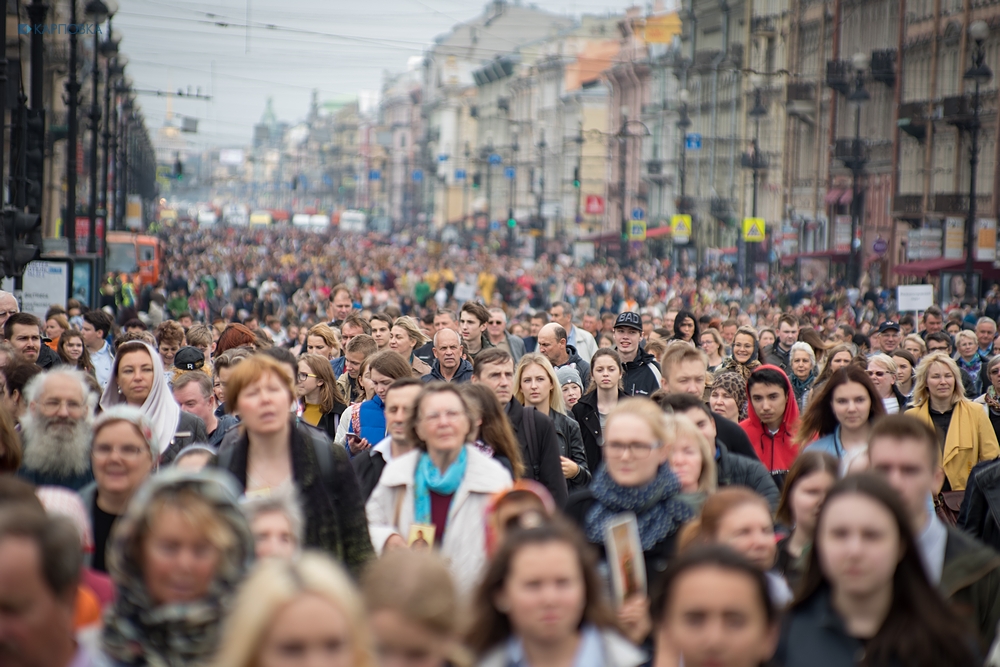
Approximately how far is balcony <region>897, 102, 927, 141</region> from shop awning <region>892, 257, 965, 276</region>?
22.0 feet

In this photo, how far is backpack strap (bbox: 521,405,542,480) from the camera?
27.9ft

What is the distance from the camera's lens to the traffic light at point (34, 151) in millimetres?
20359

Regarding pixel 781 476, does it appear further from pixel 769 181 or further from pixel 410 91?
pixel 410 91

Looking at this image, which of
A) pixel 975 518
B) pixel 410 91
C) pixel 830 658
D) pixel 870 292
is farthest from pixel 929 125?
pixel 410 91

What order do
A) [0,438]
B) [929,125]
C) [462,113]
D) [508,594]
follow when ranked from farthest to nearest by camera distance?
[462,113] → [929,125] → [0,438] → [508,594]

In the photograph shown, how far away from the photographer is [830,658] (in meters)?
4.44

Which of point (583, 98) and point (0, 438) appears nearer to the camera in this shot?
point (0, 438)

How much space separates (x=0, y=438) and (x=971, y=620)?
3992mm

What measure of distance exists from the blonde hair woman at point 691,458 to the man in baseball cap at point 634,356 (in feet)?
19.3

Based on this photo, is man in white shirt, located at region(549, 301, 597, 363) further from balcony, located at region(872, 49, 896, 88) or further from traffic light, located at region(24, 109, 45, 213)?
balcony, located at region(872, 49, 896, 88)

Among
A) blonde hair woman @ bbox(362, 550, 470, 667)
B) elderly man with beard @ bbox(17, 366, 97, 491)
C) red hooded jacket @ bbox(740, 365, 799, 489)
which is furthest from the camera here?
red hooded jacket @ bbox(740, 365, 799, 489)

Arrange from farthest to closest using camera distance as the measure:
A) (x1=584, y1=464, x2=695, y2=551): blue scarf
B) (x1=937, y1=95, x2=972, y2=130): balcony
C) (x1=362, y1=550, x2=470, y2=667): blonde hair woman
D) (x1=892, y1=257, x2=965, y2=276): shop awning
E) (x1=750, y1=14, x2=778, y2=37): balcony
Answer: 1. (x1=750, y1=14, x2=778, y2=37): balcony
2. (x1=937, y1=95, x2=972, y2=130): balcony
3. (x1=892, y1=257, x2=965, y2=276): shop awning
4. (x1=584, y1=464, x2=695, y2=551): blue scarf
5. (x1=362, y1=550, x2=470, y2=667): blonde hair woman

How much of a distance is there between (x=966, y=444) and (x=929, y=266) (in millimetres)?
32372

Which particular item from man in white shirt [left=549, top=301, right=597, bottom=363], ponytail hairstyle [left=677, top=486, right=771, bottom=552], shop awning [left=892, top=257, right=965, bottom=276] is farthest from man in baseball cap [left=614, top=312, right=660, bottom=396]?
shop awning [left=892, top=257, right=965, bottom=276]
